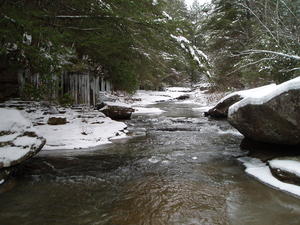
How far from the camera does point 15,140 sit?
476 cm

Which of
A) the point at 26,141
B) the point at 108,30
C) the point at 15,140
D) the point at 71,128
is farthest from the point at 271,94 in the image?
the point at 71,128

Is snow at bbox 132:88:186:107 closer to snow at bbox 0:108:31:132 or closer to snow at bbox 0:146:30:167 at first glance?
snow at bbox 0:108:31:132

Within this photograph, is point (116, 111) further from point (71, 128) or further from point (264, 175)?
point (264, 175)

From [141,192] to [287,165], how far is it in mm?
2590

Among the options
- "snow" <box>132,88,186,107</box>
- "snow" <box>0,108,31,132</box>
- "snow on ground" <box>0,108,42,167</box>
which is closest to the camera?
"snow on ground" <box>0,108,42,167</box>

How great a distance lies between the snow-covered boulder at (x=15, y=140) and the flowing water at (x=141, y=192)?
439 mm

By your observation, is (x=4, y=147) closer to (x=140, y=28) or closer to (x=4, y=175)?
(x=4, y=175)

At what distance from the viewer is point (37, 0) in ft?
18.6

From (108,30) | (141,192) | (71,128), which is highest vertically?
(108,30)

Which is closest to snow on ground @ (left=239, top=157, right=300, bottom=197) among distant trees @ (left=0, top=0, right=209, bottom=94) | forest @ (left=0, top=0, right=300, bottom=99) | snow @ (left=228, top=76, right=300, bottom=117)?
snow @ (left=228, top=76, right=300, bottom=117)

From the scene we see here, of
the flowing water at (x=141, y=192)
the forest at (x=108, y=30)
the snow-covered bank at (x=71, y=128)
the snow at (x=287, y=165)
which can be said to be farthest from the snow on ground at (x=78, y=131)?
the snow at (x=287, y=165)

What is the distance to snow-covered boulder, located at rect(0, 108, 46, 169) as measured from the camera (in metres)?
4.43

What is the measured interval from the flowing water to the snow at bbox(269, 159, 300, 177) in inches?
19.7

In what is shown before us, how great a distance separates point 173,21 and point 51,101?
7.50 m
